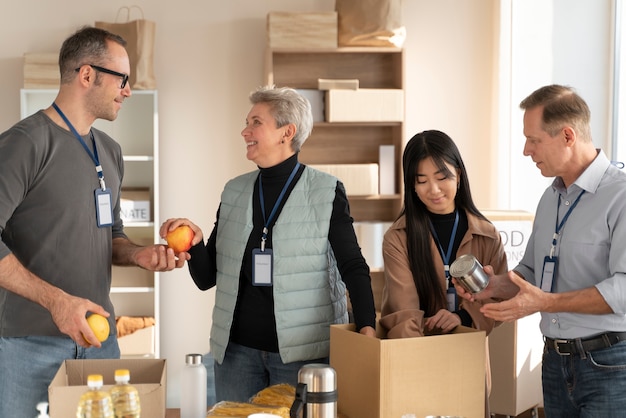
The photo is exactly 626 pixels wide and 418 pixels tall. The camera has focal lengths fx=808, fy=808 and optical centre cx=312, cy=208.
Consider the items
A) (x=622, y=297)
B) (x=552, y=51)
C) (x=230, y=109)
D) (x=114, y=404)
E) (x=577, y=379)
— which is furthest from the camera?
(x=230, y=109)

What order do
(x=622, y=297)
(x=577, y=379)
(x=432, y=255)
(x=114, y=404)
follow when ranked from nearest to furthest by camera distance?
1. (x=114, y=404)
2. (x=622, y=297)
3. (x=577, y=379)
4. (x=432, y=255)

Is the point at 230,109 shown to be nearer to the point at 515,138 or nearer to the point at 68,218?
the point at 515,138

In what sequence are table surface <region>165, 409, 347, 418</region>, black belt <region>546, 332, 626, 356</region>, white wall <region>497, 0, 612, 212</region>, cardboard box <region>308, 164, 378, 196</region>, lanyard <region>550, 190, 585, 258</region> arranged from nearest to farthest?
1. table surface <region>165, 409, 347, 418</region>
2. black belt <region>546, 332, 626, 356</region>
3. lanyard <region>550, 190, 585, 258</region>
4. white wall <region>497, 0, 612, 212</region>
5. cardboard box <region>308, 164, 378, 196</region>

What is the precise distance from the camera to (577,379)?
2.43 meters

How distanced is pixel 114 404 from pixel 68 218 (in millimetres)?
873

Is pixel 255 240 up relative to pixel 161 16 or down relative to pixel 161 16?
down

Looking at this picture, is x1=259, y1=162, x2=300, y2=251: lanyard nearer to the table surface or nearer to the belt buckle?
the table surface

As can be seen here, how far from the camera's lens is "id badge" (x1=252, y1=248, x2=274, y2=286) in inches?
103

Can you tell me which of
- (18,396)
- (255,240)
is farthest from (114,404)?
(255,240)

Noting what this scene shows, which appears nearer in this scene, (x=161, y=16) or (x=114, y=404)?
(x=114, y=404)

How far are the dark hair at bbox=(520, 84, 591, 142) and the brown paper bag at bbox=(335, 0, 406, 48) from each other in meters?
2.61

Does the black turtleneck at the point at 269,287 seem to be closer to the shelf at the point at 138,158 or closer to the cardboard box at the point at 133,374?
the cardboard box at the point at 133,374

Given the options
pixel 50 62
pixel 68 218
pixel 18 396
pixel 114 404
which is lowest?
pixel 18 396

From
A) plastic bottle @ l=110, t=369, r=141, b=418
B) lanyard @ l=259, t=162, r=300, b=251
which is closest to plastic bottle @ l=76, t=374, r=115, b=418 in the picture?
plastic bottle @ l=110, t=369, r=141, b=418
